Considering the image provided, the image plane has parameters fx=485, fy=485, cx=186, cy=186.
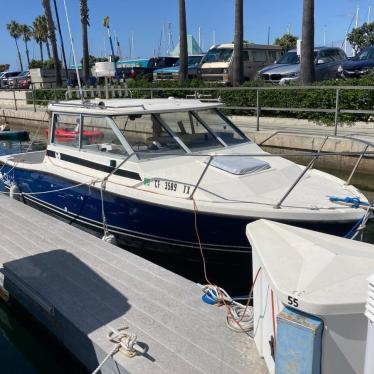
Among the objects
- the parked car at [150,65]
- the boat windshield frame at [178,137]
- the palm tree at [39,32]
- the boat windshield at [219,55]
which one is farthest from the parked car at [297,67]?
the palm tree at [39,32]

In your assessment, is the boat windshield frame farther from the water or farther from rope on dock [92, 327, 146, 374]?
rope on dock [92, 327, 146, 374]

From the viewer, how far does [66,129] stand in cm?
701

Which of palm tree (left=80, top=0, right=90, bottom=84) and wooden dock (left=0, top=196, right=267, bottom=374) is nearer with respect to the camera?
wooden dock (left=0, top=196, right=267, bottom=374)

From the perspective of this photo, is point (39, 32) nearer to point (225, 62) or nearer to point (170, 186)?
point (225, 62)

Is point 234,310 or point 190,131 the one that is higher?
point 190,131

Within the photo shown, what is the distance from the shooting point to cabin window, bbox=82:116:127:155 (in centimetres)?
619

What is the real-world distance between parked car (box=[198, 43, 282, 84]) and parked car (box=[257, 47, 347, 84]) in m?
3.11

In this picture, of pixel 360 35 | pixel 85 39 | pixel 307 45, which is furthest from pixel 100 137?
pixel 360 35

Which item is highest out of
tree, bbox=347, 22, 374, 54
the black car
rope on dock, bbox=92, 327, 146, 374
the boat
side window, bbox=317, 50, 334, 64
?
tree, bbox=347, 22, 374, 54

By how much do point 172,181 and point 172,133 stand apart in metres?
0.95

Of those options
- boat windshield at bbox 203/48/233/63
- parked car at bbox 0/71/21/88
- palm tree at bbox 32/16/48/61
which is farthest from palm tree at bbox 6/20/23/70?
boat windshield at bbox 203/48/233/63

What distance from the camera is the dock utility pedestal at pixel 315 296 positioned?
92.8 inches

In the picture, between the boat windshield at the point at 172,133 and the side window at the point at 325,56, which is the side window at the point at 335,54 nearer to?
the side window at the point at 325,56

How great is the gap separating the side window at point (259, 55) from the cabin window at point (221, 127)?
652 inches
